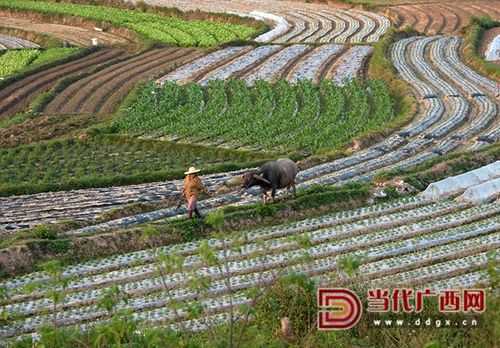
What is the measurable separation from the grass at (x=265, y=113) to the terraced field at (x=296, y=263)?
8.13 m

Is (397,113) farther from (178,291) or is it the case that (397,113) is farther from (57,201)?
(178,291)

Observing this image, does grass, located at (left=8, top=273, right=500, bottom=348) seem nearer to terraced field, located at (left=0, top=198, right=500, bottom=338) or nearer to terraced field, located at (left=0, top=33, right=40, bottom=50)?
terraced field, located at (left=0, top=198, right=500, bottom=338)

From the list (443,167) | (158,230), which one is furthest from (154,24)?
(158,230)

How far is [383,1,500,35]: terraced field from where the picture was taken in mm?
48250

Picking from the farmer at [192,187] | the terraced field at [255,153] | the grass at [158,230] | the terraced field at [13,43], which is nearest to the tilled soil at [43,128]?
the terraced field at [255,153]

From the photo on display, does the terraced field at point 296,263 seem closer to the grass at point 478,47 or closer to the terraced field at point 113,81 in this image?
the terraced field at point 113,81

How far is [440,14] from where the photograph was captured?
2056 inches

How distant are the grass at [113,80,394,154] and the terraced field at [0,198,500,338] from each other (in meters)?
8.13

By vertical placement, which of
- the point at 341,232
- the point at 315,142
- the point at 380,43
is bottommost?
the point at 341,232

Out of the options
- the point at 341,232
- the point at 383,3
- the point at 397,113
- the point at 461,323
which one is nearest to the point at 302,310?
the point at 461,323

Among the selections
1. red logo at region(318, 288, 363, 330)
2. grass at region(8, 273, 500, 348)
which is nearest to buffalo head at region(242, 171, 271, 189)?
grass at region(8, 273, 500, 348)

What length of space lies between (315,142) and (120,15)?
105ft

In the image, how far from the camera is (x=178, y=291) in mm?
13125

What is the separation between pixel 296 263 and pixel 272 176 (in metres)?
2.54
